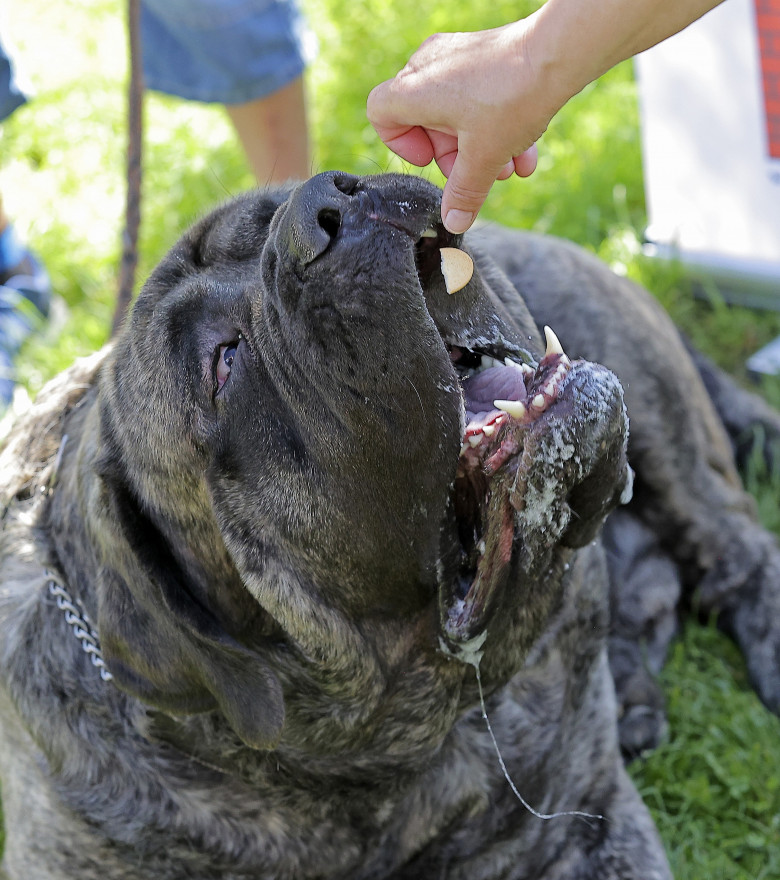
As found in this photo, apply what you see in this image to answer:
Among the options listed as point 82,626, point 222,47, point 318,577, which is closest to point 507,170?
point 318,577

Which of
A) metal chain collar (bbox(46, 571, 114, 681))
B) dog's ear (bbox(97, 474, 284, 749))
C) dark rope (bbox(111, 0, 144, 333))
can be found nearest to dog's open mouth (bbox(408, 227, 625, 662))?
dog's ear (bbox(97, 474, 284, 749))

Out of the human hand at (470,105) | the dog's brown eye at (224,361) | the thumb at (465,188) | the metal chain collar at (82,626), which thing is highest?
the human hand at (470,105)

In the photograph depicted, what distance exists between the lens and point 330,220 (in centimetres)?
218

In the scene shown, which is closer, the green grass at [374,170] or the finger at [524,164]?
the finger at [524,164]

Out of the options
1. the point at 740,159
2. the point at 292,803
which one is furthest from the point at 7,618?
the point at 740,159

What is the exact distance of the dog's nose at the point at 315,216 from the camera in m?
2.14

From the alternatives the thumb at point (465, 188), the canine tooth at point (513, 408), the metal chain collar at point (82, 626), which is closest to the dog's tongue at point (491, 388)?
the canine tooth at point (513, 408)

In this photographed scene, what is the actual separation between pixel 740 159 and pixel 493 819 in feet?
9.52

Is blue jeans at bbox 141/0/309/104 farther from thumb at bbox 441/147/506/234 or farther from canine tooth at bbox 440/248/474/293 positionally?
thumb at bbox 441/147/506/234

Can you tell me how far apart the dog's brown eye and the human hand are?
0.55 meters

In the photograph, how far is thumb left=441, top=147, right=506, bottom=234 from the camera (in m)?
2.12

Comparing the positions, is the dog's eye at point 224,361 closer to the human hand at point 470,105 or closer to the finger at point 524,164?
the human hand at point 470,105

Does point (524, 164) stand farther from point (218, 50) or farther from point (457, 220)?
point (218, 50)

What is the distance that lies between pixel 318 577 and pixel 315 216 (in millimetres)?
784
